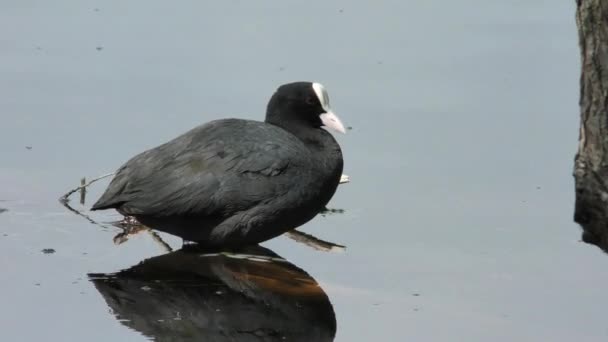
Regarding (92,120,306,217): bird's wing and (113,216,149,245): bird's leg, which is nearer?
(92,120,306,217): bird's wing

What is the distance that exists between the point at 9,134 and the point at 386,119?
1823mm

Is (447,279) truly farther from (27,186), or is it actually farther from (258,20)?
(258,20)

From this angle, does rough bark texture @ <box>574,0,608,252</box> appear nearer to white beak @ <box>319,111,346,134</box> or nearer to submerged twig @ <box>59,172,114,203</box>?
white beak @ <box>319,111,346,134</box>

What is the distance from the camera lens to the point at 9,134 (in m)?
6.67

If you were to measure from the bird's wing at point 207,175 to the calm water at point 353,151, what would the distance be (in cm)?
26

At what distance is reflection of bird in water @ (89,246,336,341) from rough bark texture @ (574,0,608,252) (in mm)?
1047

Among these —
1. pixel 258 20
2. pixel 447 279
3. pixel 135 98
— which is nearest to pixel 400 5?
pixel 258 20

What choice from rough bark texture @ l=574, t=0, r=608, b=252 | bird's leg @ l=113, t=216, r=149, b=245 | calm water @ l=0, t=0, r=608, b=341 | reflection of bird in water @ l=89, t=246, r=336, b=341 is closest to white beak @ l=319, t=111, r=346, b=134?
calm water @ l=0, t=0, r=608, b=341

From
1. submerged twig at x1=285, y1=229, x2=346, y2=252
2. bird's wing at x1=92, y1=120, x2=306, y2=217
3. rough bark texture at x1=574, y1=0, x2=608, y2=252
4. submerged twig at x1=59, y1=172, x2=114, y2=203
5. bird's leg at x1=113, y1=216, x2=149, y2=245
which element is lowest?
submerged twig at x1=285, y1=229, x2=346, y2=252

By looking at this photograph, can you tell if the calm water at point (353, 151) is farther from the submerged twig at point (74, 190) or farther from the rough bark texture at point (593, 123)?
the rough bark texture at point (593, 123)

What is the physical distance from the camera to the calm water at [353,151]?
5.10 m

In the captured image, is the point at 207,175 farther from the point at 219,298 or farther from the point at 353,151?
the point at 353,151

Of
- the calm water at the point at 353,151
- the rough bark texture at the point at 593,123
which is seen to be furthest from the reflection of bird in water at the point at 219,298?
the rough bark texture at the point at 593,123

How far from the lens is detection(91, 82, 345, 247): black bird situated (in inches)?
212
